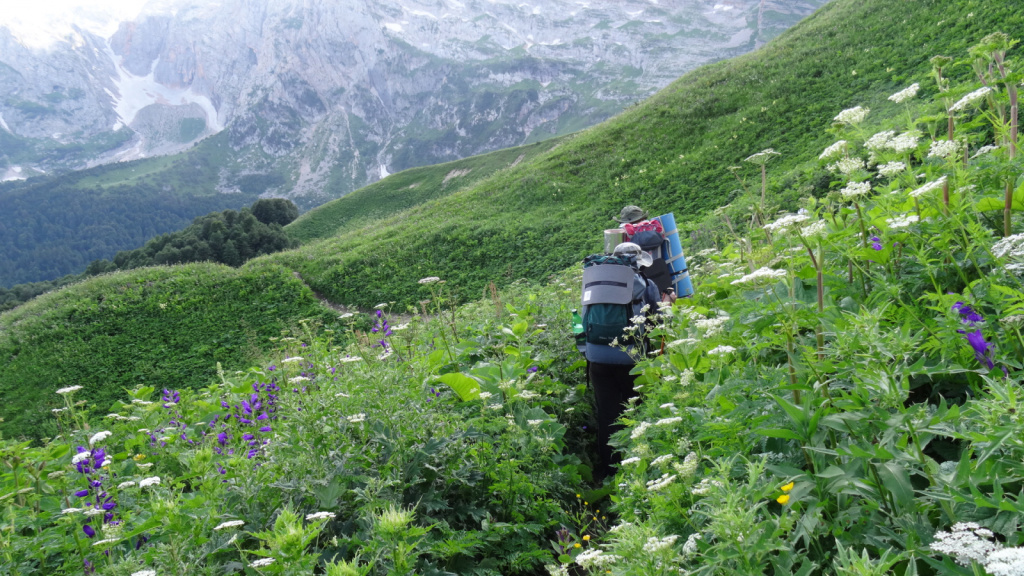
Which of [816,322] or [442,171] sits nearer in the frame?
[816,322]

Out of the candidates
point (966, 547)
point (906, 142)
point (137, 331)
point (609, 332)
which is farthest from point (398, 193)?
point (966, 547)

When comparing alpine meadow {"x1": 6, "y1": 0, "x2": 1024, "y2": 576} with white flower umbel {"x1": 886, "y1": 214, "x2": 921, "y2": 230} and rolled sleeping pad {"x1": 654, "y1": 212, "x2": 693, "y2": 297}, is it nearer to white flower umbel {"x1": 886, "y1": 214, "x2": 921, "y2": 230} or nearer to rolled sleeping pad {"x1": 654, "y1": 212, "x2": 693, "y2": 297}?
white flower umbel {"x1": 886, "y1": 214, "x2": 921, "y2": 230}

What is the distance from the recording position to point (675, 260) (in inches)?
304

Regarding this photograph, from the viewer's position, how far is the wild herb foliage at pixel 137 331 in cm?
1535

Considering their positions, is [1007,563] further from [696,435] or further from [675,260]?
[675,260]

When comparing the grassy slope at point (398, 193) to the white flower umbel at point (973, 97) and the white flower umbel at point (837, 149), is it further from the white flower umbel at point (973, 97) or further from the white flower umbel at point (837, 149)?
the white flower umbel at point (973, 97)

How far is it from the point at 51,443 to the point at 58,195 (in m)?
247

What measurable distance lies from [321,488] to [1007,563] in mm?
3207

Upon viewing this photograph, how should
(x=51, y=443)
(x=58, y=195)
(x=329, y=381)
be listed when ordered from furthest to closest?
(x=58, y=195)
(x=51, y=443)
(x=329, y=381)

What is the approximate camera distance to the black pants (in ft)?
17.4

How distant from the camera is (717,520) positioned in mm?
1769

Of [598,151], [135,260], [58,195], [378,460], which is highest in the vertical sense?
[58,195]

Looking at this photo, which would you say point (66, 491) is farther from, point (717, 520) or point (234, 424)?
point (717, 520)

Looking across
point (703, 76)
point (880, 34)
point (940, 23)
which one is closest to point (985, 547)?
point (940, 23)
